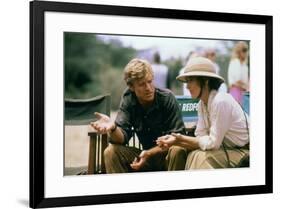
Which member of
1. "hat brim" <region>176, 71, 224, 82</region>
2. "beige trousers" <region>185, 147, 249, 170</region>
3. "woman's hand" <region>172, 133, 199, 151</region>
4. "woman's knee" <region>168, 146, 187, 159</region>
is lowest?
"beige trousers" <region>185, 147, 249, 170</region>

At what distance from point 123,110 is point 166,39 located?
230mm

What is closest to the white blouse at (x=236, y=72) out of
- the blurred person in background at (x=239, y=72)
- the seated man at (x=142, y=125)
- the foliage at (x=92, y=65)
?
the blurred person in background at (x=239, y=72)

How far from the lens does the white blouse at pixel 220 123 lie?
1.66 metres

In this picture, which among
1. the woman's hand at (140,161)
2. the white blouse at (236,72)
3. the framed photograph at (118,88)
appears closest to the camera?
the framed photograph at (118,88)

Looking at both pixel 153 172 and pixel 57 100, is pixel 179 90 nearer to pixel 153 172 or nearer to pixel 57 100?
pixel 153 172

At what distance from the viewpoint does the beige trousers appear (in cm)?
165

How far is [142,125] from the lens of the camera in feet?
5.24

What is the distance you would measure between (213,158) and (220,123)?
101mm

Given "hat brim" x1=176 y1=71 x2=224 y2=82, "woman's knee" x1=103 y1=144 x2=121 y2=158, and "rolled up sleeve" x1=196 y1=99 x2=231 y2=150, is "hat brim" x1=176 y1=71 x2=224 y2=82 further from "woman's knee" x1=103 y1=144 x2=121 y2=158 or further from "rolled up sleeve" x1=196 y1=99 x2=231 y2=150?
"woman's knee" x1=103 y1=144 x2=121 y2=158

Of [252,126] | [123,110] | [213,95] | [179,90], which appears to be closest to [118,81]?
[123,110]

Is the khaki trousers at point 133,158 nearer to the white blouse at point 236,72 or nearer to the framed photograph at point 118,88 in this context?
the framed photograph at point 118,88

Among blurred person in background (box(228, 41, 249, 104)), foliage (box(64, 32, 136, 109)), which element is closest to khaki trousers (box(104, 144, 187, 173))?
foliage (box(64, 32, 136, 109))

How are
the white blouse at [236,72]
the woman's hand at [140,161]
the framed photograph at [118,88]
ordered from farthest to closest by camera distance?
the white blouse at [236,72] → the woman's hand at [140,161] → the framed photograph at [118,88]

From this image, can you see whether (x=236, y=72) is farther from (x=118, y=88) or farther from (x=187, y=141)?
(x=118, y=88)
